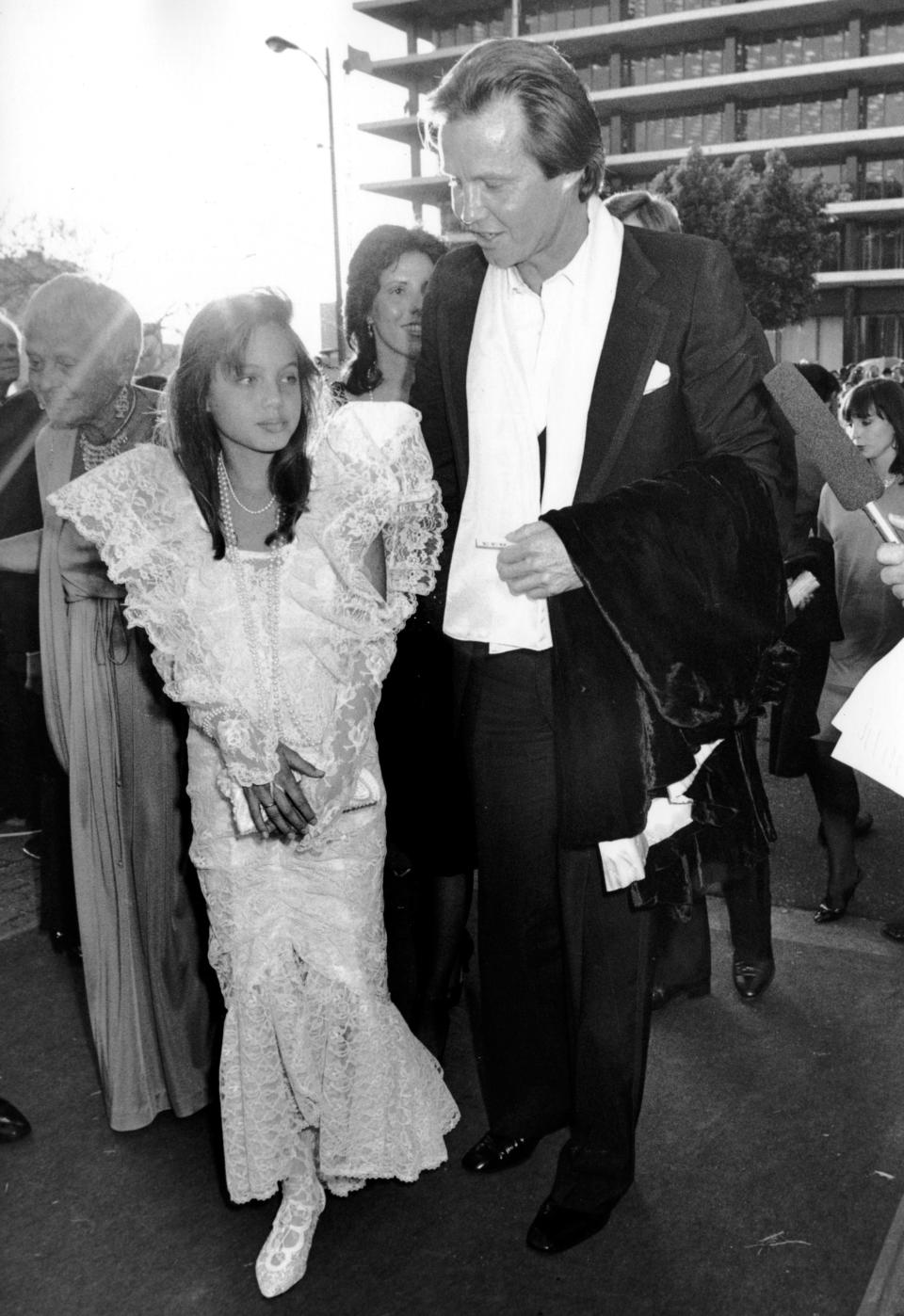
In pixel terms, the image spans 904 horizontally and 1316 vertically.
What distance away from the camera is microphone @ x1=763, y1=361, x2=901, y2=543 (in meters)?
1.86

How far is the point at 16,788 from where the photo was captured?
20.0ft

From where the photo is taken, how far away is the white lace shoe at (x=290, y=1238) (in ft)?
8.71

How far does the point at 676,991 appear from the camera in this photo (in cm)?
395

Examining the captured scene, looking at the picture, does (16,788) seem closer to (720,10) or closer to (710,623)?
(710,623)

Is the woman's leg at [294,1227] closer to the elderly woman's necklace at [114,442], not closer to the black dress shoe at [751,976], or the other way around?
the black dress shoe at [751,976]

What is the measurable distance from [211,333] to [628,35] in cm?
5564

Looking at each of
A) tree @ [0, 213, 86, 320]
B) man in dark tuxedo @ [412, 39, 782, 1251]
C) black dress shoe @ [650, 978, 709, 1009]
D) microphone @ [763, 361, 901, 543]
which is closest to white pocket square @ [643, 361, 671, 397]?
man in dark tuxedo @ [412, 39, 782, 1251]

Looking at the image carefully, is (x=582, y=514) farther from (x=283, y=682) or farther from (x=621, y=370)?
(x=283, y=682)

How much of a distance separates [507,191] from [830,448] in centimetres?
94

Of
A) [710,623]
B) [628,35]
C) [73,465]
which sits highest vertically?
[628,35]

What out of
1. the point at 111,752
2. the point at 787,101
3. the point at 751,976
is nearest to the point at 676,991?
the point at 751,976

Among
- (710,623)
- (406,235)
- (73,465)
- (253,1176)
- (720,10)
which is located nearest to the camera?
(710,623)

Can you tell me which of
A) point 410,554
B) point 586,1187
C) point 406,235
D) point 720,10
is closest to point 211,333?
point 410,554

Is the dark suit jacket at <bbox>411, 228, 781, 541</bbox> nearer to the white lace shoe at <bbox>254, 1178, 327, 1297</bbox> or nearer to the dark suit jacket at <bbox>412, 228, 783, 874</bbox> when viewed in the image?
the dark suit jacket at <bbox>412, 228, 783, 874</bbox>
